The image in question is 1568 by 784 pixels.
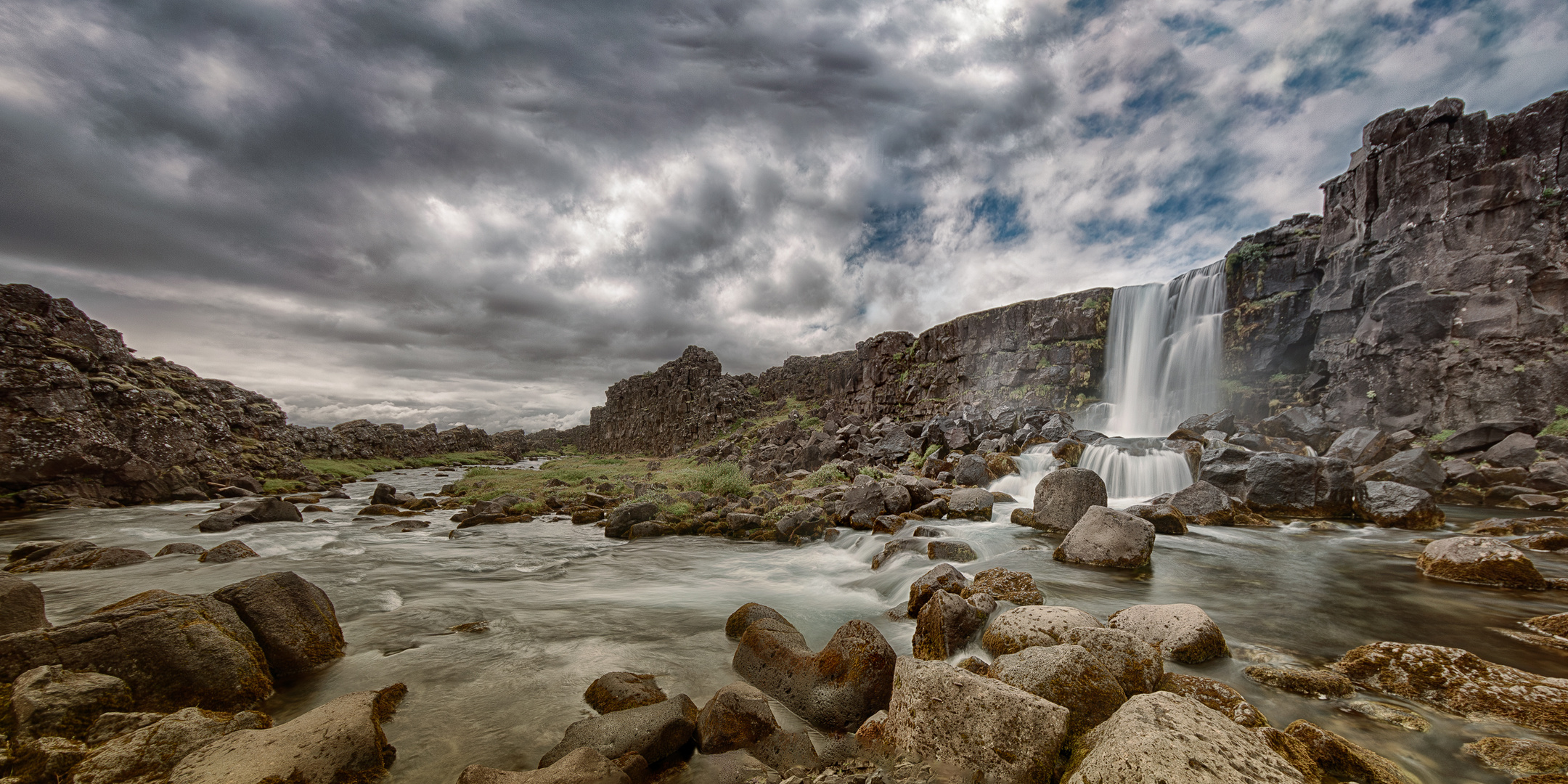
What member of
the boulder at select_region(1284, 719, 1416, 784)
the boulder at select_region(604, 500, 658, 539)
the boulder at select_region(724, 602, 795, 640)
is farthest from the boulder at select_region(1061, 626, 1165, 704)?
the boulder at select_region(604, 500, 658, 539)

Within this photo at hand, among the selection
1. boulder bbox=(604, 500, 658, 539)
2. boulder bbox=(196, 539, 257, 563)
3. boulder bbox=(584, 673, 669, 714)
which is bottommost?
boulder bbox=(196, 539, 257, 563)

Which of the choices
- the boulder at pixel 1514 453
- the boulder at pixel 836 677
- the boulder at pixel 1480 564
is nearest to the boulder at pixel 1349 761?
the boulder at pixel 836 677

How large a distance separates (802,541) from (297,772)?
10896 mm

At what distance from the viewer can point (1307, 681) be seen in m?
4.40

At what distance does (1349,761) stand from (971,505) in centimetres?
1074

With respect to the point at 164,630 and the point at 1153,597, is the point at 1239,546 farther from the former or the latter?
the point at 164,630

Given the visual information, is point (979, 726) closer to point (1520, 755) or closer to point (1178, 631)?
point (1178, 631)

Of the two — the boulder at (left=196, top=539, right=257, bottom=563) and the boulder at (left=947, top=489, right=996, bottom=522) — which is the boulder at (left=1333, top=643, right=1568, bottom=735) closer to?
the boulder at (left=947, top=489, right=996, bottom=522)

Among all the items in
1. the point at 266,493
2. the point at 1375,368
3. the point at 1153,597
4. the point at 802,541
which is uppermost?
the point at 1375,368

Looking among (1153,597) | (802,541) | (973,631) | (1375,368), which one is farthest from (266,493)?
(1375,368)

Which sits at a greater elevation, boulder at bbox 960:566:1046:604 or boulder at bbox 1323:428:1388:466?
boulder at bbox 1323:428:1388:466

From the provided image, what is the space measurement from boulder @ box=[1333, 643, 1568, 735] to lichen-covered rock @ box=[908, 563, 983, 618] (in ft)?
11.6

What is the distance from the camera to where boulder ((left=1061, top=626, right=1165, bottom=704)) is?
3951 mm

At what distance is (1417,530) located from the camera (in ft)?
37.3
